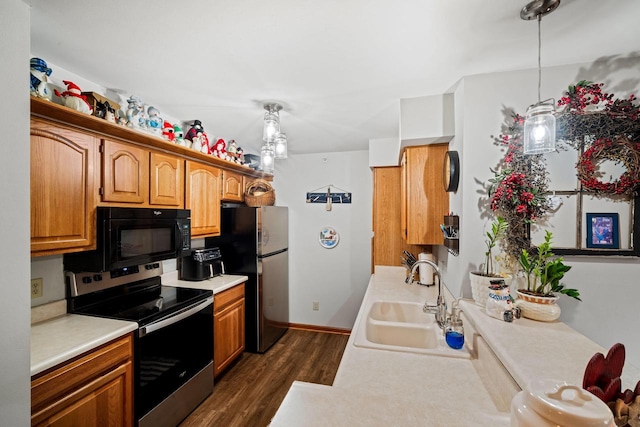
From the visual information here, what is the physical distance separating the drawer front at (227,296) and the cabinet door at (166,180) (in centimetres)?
86

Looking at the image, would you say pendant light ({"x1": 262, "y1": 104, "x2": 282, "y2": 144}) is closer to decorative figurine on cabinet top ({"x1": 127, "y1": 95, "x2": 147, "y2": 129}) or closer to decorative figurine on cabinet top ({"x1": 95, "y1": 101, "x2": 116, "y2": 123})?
decorative figurine on cabinet top ({"x1": 127, "y1": 95, "x2": 147, "y2": 129})

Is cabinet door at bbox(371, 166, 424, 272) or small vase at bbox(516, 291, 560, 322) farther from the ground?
cabinet door at bbox(371, 166, 424, 272)

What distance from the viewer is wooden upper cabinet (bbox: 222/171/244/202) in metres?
2.82

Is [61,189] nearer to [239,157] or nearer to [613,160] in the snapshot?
[239,157]

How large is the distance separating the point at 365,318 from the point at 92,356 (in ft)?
4.81

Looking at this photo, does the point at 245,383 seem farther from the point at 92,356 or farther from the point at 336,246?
the point at 336,246

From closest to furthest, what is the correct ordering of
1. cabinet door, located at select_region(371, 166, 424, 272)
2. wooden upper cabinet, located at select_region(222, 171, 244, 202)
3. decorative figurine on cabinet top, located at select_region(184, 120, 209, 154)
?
decorative figurine on cabinet top, located at select_region(184, 120, 209, 154)
wooden upper cabinet, located at select_region(222, 171, 244, 202)
cabinet door, located at select_region(371, 166, 424, 272)

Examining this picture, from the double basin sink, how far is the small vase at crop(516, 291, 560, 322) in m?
0.34

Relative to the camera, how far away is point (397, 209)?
2.94 metres

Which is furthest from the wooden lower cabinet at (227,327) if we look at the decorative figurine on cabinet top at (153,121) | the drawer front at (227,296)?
the decorative figurine on cabinet top at (153,121)

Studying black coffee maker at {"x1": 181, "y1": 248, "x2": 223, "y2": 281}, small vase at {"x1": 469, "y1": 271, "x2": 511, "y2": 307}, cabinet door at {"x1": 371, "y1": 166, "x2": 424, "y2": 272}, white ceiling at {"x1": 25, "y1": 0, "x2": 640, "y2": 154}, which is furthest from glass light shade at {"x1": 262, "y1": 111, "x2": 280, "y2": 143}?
small vase at {"x1": 469, "y1": 271, "x2": 511, "y2": 307}

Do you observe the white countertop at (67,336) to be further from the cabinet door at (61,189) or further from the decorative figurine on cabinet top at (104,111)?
the decorative figurine on cabinet top at (104,111)

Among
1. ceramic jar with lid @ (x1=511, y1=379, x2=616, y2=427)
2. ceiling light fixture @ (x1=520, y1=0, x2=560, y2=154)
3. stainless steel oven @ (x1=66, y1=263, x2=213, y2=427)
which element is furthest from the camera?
stainless steel oven @ (x1=66, y1=263, x2=213, y2=427)

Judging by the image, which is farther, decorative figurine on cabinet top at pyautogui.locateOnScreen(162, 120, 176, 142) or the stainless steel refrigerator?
the stainless steel refrigerator
